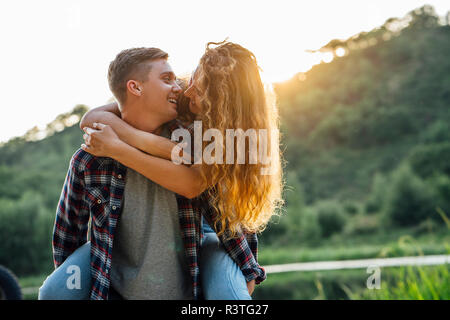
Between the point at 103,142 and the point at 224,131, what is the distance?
532 millimetres

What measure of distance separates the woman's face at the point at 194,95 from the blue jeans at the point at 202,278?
26.5 inches

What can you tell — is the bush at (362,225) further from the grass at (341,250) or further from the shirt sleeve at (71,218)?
the shirt sleeve at (71,218)

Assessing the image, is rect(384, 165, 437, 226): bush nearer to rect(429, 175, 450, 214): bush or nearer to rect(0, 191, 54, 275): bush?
rect(429, 175, 450, 214): bush

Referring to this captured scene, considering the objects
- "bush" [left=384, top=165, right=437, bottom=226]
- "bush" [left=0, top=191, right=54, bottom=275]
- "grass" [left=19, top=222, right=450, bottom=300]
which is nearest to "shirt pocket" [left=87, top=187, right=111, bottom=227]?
"grass" [left=19, top=222, right=450, bottom=300]

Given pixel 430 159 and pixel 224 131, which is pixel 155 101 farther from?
pixel 430 159

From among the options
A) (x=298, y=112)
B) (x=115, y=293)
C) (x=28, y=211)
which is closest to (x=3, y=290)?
(x=115, y=293)

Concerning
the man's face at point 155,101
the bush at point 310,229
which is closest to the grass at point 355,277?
the bush at point 310,229

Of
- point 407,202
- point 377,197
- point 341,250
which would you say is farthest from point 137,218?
point 377,197

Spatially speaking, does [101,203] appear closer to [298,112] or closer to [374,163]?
[374,163]

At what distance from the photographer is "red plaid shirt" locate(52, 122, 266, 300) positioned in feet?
6.61

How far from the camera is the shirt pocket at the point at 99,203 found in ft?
6.75

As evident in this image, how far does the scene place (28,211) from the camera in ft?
64.4

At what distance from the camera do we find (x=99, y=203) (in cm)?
209

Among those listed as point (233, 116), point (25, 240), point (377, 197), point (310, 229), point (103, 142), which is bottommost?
point (103, 142)
